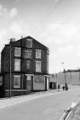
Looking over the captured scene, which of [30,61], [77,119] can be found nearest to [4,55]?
[30,61]

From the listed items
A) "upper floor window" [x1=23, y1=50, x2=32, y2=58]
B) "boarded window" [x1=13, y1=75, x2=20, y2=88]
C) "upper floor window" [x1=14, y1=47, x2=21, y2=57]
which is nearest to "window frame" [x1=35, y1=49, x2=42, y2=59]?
"upper floor window" [x1=23, y1=50, x2=32, y2=58]

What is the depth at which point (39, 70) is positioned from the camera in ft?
185

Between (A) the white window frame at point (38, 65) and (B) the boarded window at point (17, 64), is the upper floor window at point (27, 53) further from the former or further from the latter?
(A) the white window frame at point (38, 65)

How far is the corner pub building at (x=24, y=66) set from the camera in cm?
5334

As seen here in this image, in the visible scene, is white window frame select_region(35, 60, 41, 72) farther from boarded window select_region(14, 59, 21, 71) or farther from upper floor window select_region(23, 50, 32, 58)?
boarded window select_region(14, 59, 21, 71)

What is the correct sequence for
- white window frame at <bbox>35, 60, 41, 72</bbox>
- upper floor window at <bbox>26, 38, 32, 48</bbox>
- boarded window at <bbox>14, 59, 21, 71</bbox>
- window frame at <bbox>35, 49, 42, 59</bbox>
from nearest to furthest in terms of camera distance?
boarded window at <bbox>14, 59, 21, 71</bbox>, upper floor window at <bbox>26, 38, 32, 48</bbox>, white window frame at <bbox>35, 60, 41, 72</bbox>, window frame at <bbox>35, 49, 42, 59</bbox>

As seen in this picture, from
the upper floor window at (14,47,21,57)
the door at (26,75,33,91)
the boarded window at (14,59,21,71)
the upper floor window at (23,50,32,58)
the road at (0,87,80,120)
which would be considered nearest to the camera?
the road at (0,87,80,120)

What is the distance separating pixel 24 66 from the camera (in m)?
55.2

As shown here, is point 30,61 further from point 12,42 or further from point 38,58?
point 12,42

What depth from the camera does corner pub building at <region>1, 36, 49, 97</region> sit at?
5334 centimetres

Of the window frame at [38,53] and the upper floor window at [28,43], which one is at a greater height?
the upper floor window at [28,43]

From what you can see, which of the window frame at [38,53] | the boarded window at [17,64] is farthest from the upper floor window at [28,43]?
the boarded window at [17,64]

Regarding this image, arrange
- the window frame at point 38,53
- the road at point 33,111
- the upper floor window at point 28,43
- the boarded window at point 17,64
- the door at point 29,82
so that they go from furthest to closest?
the window frame at point 38,53
the upper floor window at point 28,43
the door at point 29,82
the boarded window at point 17,64
the road at point 33,111

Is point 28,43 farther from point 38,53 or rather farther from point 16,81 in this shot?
point 16,81
